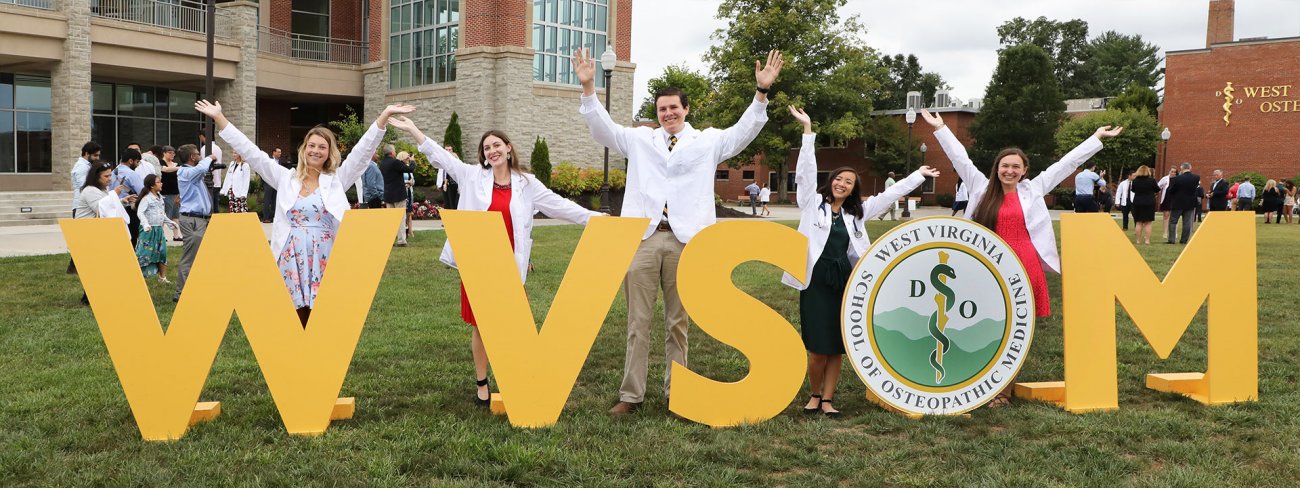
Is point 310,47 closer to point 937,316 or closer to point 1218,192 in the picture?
point 1218,192

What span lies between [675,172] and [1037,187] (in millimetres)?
2741

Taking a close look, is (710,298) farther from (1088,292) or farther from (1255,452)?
(1255,452)

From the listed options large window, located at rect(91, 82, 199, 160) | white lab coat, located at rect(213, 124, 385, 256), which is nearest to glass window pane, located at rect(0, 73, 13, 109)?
large window, located at rect(91, 82, 199, 160)

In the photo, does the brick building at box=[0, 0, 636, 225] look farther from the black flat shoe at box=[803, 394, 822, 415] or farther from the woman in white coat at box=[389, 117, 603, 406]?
the black flat shoe at box=[803, 394, 822, 415]

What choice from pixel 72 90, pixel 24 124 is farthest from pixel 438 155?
pixel 24 124

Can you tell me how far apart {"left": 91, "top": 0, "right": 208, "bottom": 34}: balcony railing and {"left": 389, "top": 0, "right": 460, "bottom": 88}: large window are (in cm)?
689

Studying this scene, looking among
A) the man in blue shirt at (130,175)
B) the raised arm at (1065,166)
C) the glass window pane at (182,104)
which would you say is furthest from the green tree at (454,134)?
the raised arm at (1065,166)

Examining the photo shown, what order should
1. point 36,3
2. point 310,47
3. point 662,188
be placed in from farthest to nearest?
point 310,47 → point 36,3 → point 662,188

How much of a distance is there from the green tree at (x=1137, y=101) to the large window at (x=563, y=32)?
105 feet

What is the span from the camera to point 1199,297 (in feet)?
19.2

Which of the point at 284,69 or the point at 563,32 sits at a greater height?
the point at 563,32

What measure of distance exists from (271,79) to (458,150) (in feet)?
24.0

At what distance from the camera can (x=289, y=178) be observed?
555 cm

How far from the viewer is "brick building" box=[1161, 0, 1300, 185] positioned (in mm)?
42875
